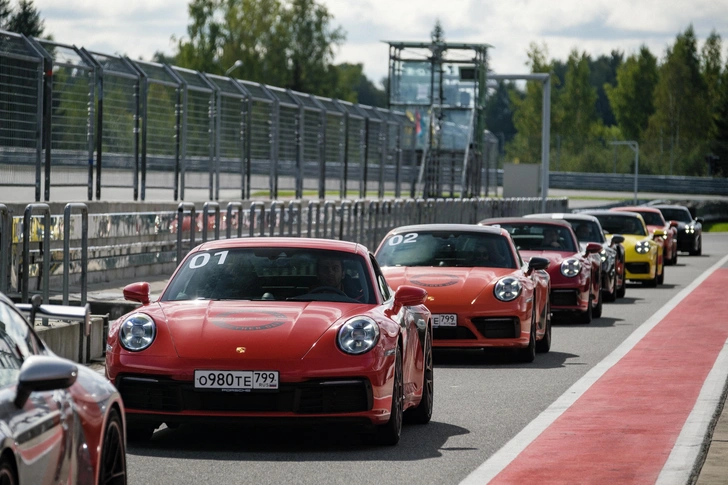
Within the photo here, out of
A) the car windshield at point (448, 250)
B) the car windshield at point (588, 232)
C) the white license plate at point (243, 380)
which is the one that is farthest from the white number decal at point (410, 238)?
the car windshield at point (588, 232)

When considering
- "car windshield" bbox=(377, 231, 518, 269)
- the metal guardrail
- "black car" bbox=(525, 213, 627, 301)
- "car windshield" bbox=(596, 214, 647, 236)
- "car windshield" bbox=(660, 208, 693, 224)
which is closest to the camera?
the metal guardrail

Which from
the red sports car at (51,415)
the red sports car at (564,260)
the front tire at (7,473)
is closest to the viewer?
the front tire at (7,473)

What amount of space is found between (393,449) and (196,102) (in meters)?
17.0

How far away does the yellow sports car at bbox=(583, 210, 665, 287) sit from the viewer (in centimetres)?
2756

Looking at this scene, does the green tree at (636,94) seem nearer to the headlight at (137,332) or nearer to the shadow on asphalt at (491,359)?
the shadow on asphalt at (491,359)

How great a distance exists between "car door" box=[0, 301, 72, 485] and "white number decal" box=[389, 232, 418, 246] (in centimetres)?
983

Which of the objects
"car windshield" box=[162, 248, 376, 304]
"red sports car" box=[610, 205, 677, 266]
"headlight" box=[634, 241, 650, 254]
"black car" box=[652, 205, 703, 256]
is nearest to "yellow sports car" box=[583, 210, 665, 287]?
"headlight" box=[634, 241, 650, 254]

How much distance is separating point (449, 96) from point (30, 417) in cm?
4521

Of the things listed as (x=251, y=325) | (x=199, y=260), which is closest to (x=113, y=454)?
(x=251, y=325)

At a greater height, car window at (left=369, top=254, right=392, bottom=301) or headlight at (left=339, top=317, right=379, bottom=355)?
car window at (left=369, top=254, right=392, bottom=301)

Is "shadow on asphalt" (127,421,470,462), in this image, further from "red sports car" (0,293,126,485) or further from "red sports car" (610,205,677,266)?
"red sports car" (610,205,677,266)

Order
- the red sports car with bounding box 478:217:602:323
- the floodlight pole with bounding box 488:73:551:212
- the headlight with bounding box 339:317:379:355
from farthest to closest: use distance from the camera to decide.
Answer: the floodlight pole with bounding box 488:73:551:212
the red sports car with bounding box 478:217:602:323
the headlight with bounding box 339:317:379:355

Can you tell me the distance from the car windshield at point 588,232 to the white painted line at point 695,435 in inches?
409

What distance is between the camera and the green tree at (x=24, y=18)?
299 feet
